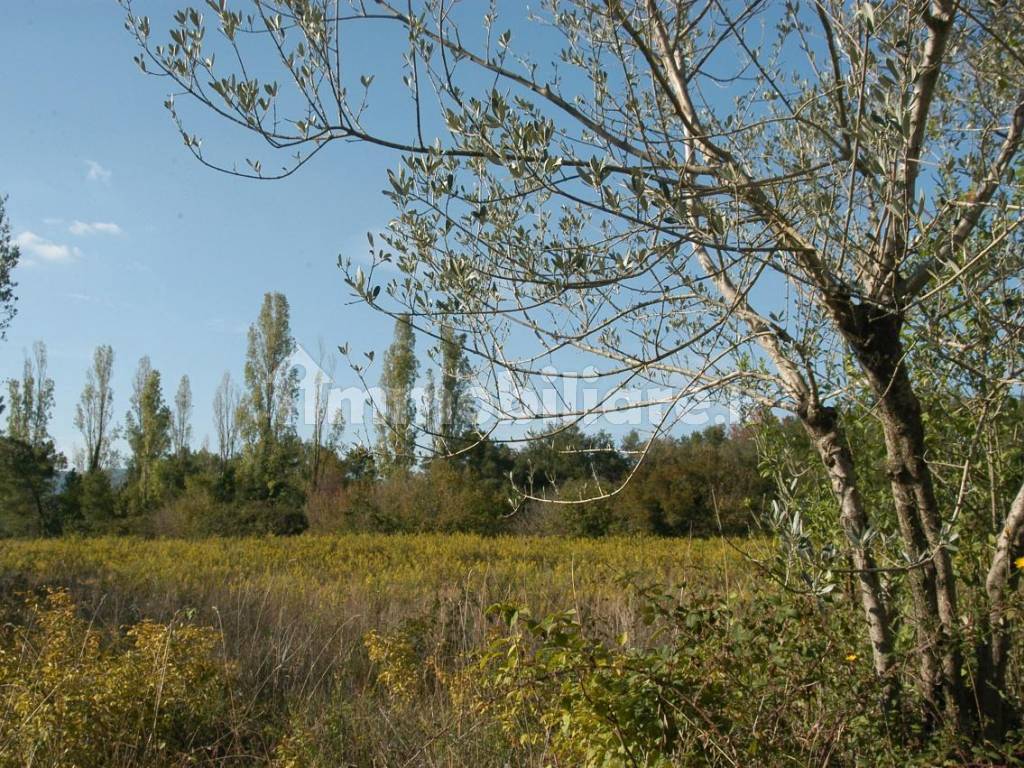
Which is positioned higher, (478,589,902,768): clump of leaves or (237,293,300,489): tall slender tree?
(237,293,300,489): tall slender tree

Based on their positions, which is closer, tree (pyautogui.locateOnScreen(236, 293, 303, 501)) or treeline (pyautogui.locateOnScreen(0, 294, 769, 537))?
treeline (pyautogui.locateOnScreen(0, 294, 769, 537))

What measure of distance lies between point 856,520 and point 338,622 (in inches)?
169

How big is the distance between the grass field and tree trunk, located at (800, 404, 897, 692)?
603mm

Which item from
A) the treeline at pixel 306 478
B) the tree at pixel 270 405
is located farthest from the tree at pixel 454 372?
the tree at pixel 270 405

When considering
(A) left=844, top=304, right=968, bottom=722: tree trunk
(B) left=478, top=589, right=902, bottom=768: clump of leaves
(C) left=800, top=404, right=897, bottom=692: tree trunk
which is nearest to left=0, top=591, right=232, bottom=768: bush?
(B) left=478, top=589, right=902, bottom=768: clump of leaves

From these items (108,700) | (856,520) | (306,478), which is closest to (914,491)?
(856,520)

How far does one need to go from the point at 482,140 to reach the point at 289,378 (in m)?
28.7

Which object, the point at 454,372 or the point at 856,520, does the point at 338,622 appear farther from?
the point at 856,520

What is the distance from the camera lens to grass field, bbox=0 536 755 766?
3461 millimetres

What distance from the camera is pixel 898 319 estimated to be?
8.26 ft

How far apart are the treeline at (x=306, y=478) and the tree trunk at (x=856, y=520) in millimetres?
458

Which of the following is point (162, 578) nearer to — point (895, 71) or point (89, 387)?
point (895, 71)

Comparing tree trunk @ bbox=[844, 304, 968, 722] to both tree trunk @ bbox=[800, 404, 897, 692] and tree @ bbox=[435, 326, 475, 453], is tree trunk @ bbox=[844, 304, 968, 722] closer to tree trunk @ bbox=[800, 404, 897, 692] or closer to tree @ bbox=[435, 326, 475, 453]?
tree trunk @ bbox=[800, 404, 897, 692]

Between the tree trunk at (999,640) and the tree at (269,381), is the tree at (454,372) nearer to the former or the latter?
the tree trunk at (999,640)
